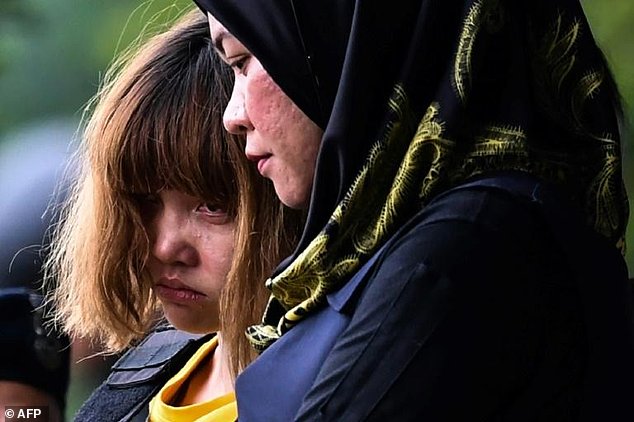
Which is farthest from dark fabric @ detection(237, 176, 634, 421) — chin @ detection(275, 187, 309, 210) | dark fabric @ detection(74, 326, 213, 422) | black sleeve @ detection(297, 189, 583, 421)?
dark fabric @ detection(74, 326, 213, 422)

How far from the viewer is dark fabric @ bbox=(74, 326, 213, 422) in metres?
1.38

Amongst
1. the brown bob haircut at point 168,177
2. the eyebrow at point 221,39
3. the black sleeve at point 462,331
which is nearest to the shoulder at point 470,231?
the black sleeve at point 462,331

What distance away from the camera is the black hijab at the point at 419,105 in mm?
856

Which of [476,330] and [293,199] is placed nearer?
[476,330]

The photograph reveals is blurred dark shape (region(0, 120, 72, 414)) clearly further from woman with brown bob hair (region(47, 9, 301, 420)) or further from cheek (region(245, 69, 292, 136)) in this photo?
cheek (region(245, 69, 292, 136))

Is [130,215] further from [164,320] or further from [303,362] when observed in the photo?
[303,362]

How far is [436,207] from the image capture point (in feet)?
2.66

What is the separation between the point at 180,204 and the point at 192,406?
0.23 m

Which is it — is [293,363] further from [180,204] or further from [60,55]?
[60,55]

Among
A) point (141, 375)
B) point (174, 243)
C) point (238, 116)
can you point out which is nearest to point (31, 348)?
point (141, 375)

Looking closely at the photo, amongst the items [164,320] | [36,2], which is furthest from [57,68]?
[164,320]

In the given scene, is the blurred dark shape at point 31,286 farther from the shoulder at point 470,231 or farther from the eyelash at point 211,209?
the shoulder at point 470,231
